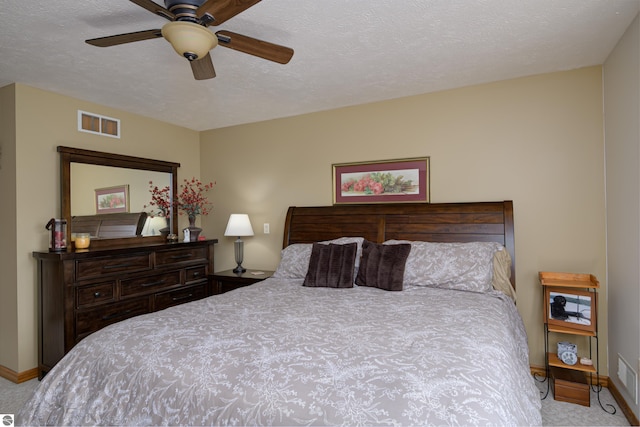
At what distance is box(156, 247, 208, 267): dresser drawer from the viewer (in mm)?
3658

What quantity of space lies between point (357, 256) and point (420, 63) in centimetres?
159

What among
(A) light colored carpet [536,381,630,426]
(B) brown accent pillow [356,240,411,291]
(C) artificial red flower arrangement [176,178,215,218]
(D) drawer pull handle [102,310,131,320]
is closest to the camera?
(A) light colored carpet [536,381,630,426]

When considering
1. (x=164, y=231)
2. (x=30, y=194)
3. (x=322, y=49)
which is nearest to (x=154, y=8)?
(x=322, y=49)

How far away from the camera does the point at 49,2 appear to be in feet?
6.24

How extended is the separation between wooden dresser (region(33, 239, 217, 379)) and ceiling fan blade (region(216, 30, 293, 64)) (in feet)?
7.18

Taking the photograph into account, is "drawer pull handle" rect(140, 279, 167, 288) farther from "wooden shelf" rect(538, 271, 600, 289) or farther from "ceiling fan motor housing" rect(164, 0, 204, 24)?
"wooden shelf" rect(538, 271, 600, 289)

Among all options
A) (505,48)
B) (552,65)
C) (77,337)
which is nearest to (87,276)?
(77,337)

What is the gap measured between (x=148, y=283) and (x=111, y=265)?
42 cm

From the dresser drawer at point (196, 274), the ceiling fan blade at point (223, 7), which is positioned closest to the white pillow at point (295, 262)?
the dresser drawer at point (196, 274)

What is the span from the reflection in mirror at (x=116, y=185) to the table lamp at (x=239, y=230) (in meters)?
0.81

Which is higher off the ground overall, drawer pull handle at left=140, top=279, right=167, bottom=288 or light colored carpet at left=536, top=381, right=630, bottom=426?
drawer pull handle at left=140, top=279, right=167, bottom=288

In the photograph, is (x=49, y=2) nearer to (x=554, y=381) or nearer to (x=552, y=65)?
(x=552, y=65)

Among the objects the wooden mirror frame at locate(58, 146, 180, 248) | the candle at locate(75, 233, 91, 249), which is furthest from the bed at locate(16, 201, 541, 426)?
the wooden mirror frame at locate(58, 146, 180, 248)

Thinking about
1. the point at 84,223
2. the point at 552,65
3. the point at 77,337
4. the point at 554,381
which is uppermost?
the point at 552,65
